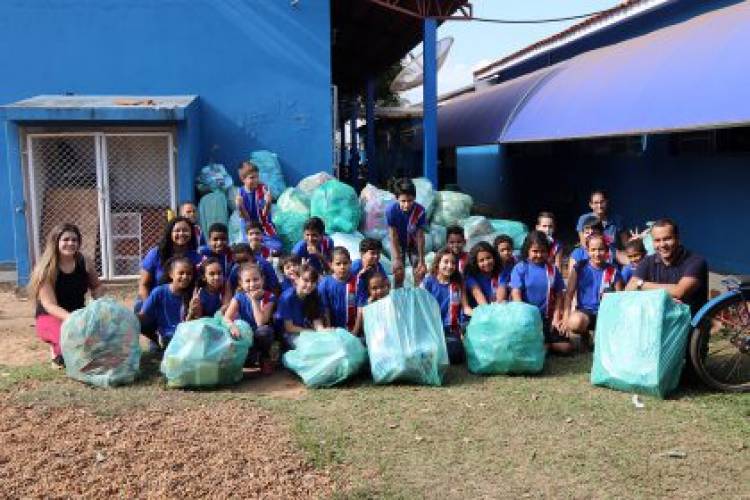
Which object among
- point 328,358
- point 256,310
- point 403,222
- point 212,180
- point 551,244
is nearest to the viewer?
point 328,358

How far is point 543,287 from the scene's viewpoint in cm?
561

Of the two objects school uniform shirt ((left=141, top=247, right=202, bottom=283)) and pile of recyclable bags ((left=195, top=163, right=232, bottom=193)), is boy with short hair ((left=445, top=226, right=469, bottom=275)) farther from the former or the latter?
pile of recyclable bags ((left=195, top=163, right=232, bottom=193))

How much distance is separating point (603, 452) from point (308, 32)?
24.2 feet

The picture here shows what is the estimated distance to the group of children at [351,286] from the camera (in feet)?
17.2

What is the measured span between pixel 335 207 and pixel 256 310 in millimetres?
3492

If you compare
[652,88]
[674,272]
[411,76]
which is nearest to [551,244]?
[674,272]

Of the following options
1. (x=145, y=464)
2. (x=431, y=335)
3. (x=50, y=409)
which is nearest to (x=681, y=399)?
(x=431, y=335)

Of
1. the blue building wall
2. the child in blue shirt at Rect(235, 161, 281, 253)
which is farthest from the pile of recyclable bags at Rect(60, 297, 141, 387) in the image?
the blue building wall

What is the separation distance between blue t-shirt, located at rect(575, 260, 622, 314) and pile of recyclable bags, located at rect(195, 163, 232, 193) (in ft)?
16.0

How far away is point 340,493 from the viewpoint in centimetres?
327

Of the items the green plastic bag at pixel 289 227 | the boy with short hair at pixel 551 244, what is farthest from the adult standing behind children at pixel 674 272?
the green plastic bag at pixel 289 227

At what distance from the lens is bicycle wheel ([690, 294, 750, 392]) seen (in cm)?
454

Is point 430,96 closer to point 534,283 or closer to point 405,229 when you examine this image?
point 405,229

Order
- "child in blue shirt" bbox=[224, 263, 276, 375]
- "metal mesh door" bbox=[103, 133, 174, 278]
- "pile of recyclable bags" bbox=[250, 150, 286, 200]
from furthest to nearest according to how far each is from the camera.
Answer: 1. "pile of recyclable bags" bbox=[250, 150, 286, 200]
2. "metal mesh door" bbox=[103, 133, 174, 278]
3. "child in blue shirt" bbox=[224, 263, 276, 375]
